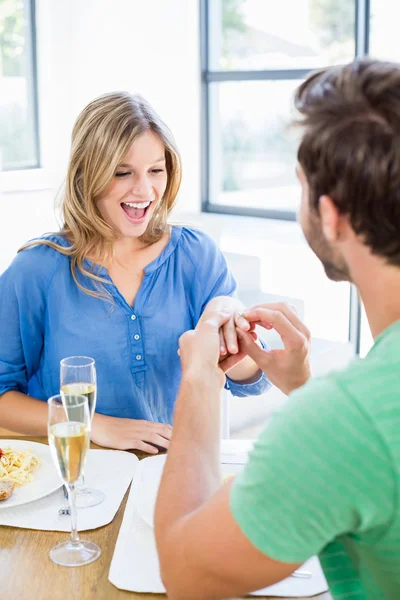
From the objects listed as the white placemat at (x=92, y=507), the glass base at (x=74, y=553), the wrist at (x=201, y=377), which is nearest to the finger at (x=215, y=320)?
the wrist at (x=201, y=377)

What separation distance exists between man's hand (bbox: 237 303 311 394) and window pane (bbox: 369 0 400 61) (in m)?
3.31

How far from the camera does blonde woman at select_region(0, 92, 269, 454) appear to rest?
1846 millimetres

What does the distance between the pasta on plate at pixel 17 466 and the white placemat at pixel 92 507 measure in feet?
0.20

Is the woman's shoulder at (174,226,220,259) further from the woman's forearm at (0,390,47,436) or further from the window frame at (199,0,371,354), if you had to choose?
the window frame at (199,0,371,354)

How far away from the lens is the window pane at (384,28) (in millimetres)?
4387

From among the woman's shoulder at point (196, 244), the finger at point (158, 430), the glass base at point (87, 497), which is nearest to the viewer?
the glass base at point (87, 497)

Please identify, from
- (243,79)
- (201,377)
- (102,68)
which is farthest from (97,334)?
(102,68)

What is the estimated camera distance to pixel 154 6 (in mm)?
5223

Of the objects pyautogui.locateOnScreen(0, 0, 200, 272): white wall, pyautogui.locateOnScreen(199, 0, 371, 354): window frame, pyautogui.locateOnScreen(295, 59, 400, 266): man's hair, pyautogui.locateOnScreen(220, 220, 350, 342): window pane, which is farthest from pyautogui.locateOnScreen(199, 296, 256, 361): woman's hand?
pyautogui.locateOnScreen(0, 0, 200, 272): white wall

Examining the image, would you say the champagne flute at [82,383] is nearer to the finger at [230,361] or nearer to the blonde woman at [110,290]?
the finger at [230,361]

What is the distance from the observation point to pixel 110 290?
74.9 inches

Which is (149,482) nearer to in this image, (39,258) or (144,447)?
(144,447)

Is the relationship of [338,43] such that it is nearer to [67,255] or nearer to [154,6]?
[154,6]

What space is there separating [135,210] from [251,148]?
3.70 meters
